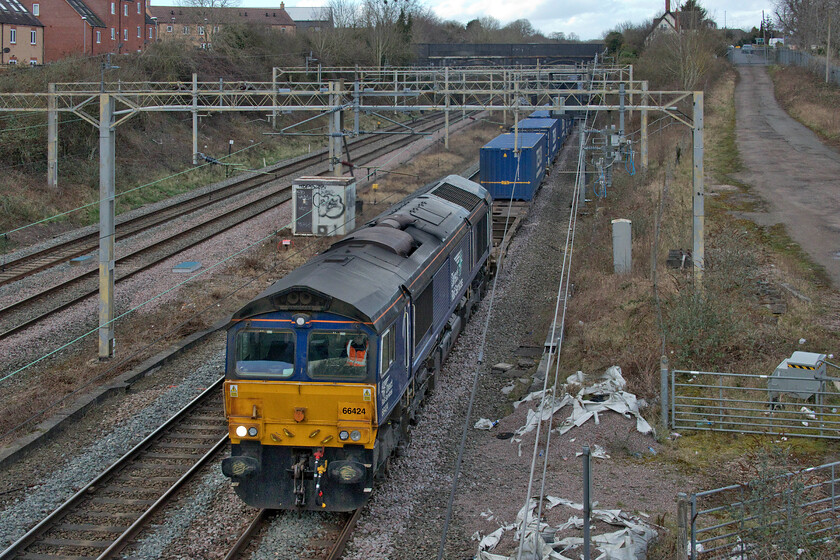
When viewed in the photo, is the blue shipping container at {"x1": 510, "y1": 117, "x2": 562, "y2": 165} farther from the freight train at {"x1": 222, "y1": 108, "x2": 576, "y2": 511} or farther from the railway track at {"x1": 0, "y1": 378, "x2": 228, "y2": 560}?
the freight train at {"x1": 222, "y1": 108, "x2": 576, "y2": 511}

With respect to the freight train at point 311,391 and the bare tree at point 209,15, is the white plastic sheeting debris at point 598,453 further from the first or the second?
the bare tree at point 209,15

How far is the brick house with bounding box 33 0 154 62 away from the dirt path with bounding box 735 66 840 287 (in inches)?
1596

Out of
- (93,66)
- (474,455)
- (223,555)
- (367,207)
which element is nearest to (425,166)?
Answer: (367,207)

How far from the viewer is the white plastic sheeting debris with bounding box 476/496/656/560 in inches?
359

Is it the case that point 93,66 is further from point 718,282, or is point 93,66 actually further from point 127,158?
point 718,282

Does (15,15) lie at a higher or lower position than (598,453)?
higher

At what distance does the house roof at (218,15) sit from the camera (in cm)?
6625

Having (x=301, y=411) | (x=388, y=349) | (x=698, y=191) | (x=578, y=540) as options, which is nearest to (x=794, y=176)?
(x=698, y=191)

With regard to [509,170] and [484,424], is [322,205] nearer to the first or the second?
[509,170]

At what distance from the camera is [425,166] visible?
4478 centimetres

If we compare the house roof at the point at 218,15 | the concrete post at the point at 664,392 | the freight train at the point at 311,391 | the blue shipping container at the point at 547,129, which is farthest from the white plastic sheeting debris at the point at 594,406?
the house roof at the point at 218,15

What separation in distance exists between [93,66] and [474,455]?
39.8 m

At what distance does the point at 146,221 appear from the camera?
100 feet

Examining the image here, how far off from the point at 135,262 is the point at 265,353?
16001 mm
